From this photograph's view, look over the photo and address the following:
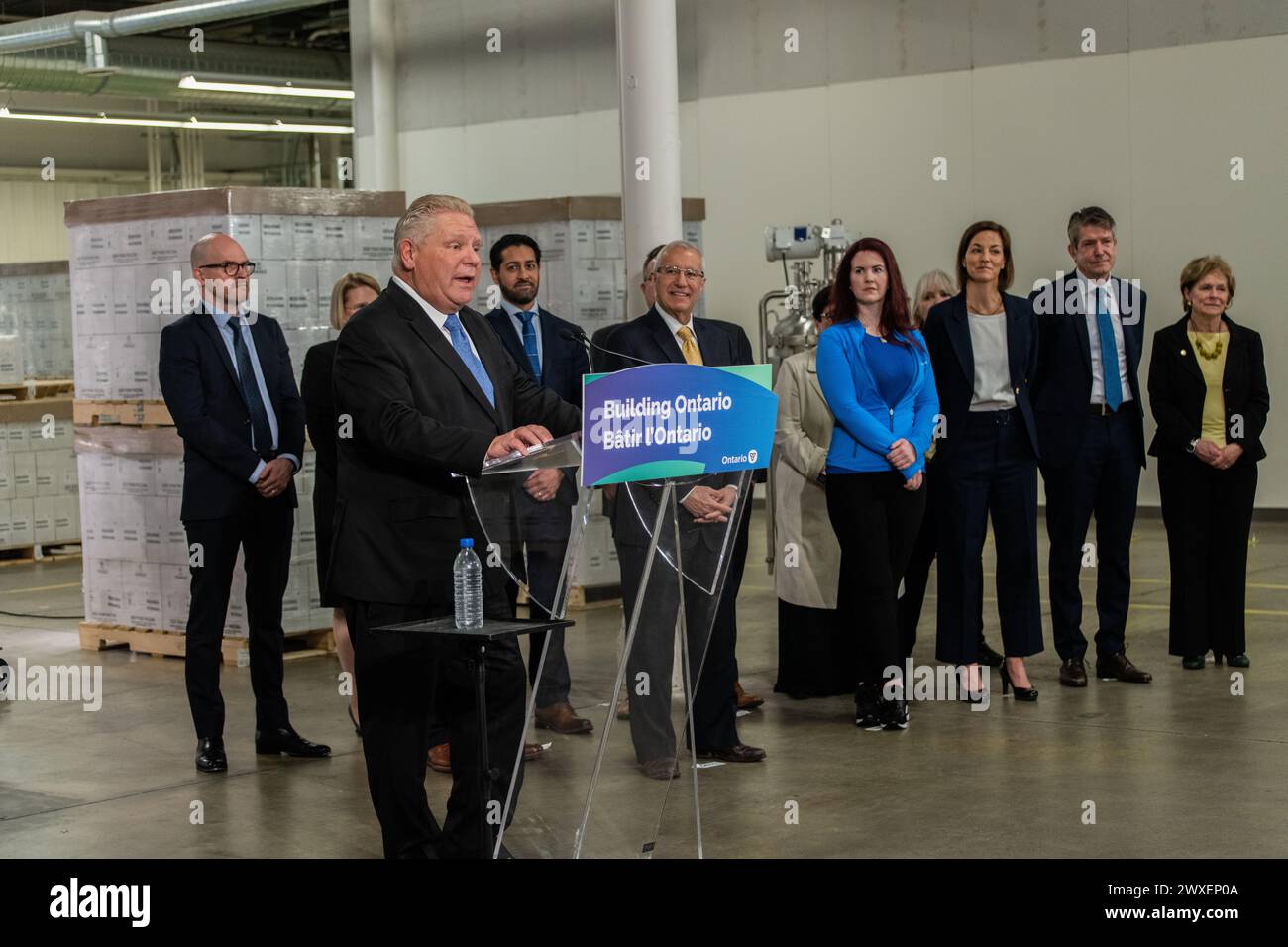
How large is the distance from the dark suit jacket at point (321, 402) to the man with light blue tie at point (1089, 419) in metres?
2.89

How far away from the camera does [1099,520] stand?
7.09 meters

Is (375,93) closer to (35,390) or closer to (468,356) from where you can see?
(35,390)

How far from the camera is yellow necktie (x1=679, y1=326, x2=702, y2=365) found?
587 centimetres

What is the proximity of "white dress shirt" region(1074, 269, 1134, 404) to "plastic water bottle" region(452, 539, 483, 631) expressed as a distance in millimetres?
3686

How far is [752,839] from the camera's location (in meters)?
4.87

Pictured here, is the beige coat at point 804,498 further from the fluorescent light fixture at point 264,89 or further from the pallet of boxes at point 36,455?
the fluorescent light fixture at point 264,89

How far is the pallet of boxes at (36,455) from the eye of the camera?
12375 mm

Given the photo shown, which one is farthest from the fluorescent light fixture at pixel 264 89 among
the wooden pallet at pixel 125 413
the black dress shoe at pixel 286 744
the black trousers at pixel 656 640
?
the black trousers at pixel 656 640

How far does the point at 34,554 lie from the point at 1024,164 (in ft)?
28.1

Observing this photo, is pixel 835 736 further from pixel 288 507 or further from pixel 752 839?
pixel 288 507

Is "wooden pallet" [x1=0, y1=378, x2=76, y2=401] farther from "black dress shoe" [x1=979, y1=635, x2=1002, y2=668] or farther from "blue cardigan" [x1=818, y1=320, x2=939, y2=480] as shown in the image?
"blue cardigan" [x1=818, y1=320, x2=939, y2=480]

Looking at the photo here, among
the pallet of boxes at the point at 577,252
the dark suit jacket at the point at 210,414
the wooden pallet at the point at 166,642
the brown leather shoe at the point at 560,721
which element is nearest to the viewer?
the brown leather shoe at the point at 560,721

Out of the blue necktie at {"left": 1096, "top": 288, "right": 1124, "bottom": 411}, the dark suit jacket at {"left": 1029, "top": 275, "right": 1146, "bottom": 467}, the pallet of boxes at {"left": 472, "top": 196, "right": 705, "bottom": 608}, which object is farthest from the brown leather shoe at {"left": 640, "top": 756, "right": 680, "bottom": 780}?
the pallet of boxes at {"left": 472, "top": 196, "right": 705, "bottom": 608}

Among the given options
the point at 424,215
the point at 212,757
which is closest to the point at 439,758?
the point at 212,757
